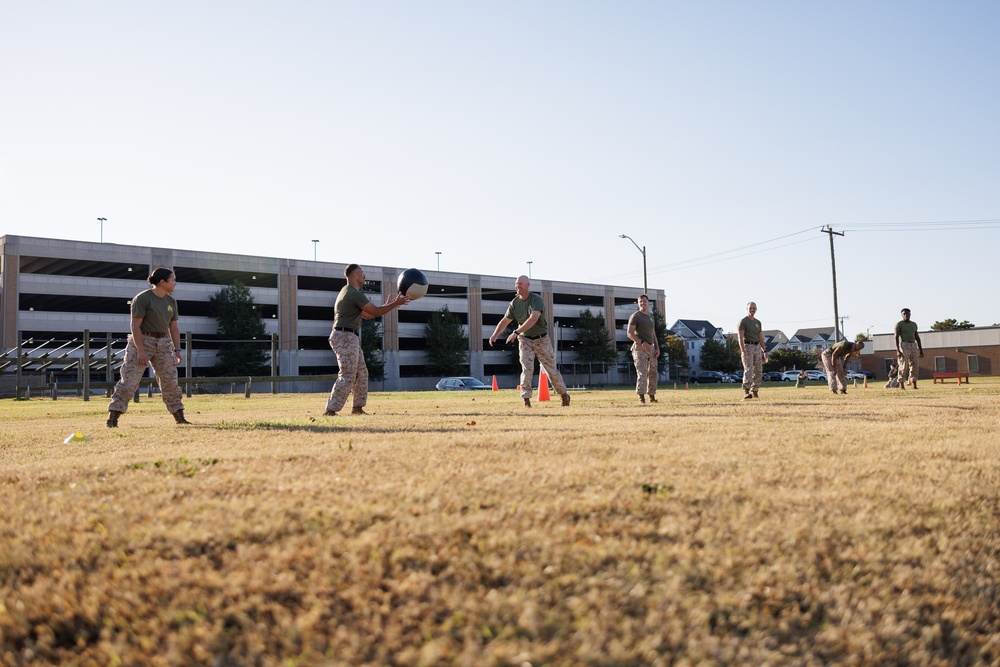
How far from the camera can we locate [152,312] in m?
8.89

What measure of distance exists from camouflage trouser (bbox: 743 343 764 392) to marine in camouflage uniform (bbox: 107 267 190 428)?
10.7m

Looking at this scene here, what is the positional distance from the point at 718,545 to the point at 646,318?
12141mm

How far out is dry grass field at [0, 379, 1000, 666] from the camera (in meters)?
2.17

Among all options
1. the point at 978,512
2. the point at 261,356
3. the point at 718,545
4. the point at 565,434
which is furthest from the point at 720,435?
the point at 261,356

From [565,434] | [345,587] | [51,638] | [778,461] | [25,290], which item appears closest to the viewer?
[51,638]

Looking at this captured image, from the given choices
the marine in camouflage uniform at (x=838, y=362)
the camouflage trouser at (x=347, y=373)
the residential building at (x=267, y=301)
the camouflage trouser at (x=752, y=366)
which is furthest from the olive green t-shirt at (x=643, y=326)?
the residential building at (x=267, y=301)

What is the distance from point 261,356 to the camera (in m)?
56.7

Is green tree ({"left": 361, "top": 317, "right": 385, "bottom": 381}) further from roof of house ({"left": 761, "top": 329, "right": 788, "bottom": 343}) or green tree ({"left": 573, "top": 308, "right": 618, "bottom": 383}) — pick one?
roof of house ({"left": 761, "top": 329, "right": 788, "bottom": 343})

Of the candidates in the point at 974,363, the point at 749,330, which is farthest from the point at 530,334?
the point at 974,363

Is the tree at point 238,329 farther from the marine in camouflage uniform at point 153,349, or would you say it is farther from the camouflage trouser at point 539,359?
the marine in camouflage uniform at point 153,349

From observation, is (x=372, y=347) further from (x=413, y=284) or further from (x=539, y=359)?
(x=413, y=284)

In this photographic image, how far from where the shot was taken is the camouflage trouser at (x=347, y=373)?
9344 mm

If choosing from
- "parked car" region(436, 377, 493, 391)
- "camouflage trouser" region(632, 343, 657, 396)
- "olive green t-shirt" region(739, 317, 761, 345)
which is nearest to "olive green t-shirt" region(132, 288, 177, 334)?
"camouflage trouser" region(632, 343, 657, 396)

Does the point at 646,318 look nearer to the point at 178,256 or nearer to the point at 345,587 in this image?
the point at 345,587
